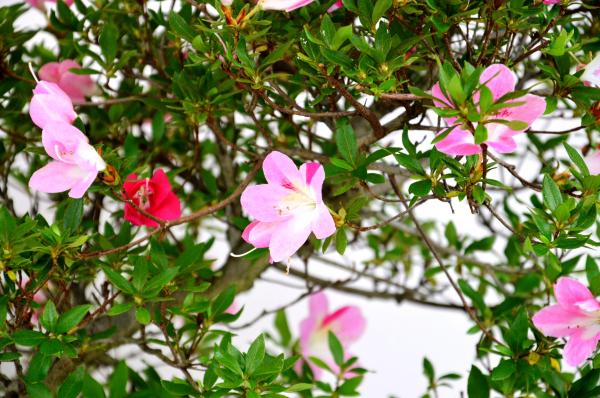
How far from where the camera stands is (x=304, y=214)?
0.72 m

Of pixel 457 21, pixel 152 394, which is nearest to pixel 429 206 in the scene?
pixel 152 394

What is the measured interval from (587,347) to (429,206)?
1.50 meters

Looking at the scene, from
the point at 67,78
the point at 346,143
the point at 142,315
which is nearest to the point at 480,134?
the point at 346,143

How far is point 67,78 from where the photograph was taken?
101 cm

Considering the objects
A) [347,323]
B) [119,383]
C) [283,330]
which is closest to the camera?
[119,383]

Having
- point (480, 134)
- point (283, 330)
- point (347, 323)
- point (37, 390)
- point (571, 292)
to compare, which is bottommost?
point (283, 330)

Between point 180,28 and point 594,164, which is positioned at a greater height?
point 180,28

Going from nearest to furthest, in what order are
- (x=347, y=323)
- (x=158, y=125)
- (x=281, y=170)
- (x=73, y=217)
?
(x=281, y=170) < (x=73, y=217) < (x=158, y=125) < (x=347, y=323)

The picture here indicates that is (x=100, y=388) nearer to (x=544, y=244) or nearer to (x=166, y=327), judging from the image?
(x=166, y=327)

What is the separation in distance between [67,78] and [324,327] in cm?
64

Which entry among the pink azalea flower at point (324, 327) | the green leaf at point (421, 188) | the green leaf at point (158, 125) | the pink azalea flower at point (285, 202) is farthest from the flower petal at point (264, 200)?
the pink azalea flower at point (324, 327)

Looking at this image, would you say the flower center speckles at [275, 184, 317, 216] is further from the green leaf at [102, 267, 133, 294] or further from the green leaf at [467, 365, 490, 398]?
the green leaf at [467, 365, 490, 398]

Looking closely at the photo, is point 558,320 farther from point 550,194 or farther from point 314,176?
point 314,176

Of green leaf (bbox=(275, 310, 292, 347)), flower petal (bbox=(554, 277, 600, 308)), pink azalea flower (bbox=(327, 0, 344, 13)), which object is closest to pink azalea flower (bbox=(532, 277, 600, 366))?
flower petal (bbox=(554, 277, 600, 308))
